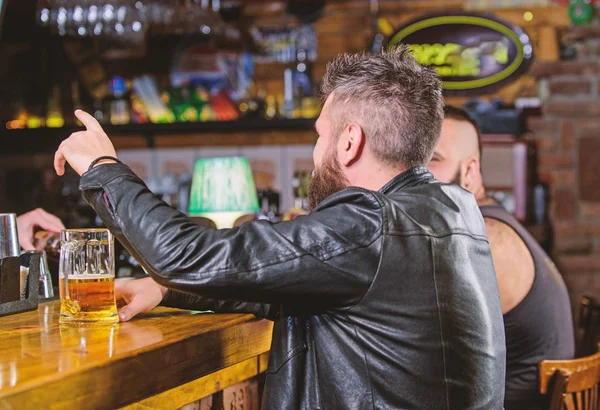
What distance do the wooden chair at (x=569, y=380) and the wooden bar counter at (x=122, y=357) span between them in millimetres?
759

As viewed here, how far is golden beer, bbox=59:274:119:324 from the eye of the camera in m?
1.62

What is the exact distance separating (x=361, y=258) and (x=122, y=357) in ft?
1.31

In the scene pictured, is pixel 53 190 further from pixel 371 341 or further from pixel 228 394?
pixel 371 341

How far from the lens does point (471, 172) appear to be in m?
2.76

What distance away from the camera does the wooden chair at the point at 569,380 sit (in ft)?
6.85

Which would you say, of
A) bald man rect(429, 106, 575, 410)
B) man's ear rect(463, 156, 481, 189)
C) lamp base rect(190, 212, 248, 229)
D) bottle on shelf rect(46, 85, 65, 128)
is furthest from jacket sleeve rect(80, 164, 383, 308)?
bottle on shelf rect(46, 85, 65, 128)

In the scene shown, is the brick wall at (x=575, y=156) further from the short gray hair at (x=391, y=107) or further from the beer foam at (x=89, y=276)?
the beer foam at (x=89, y=276)

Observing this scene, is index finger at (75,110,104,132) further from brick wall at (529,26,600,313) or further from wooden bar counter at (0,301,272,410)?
brick wall at (529,26,600,313)

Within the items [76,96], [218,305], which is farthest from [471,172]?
[76,96]

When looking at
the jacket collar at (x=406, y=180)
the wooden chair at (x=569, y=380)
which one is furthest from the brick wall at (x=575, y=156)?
the jacket collar at (x=406, y=180)

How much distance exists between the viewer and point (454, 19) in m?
4.66

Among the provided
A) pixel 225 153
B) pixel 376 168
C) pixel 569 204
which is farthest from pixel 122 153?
pixel 376 168

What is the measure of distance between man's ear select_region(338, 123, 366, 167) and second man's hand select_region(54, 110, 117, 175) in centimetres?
41

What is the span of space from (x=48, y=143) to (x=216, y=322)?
3794 millimetres
